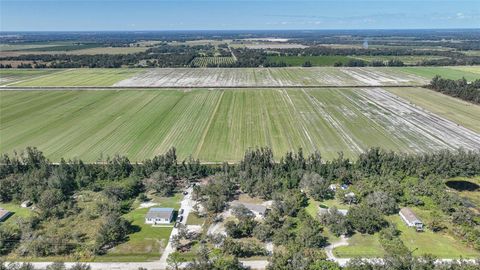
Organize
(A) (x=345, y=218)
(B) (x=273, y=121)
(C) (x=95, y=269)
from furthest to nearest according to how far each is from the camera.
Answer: (B) (x=273, y=121) → (A) (x=345, y=218) → (C) (x=95, y=269)

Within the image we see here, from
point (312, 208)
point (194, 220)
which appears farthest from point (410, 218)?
point (194, 220)

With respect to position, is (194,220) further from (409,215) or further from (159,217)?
(409,215)

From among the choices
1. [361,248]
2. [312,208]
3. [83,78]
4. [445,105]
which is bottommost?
[361,248]

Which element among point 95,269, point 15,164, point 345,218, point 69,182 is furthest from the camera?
point 15,164

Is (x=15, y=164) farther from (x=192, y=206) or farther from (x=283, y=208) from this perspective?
(x=283, y=208)

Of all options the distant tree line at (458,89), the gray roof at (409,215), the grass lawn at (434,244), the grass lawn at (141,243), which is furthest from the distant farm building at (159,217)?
the distant tree line at (458,89)

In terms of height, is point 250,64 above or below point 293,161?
above

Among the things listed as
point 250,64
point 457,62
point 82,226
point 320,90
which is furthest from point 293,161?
point 457,62

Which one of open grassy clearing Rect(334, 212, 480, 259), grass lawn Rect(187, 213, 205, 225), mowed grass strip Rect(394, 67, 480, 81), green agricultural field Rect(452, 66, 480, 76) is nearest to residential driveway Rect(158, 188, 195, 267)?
grass lawn Rect(187, 213, 205, 225)
